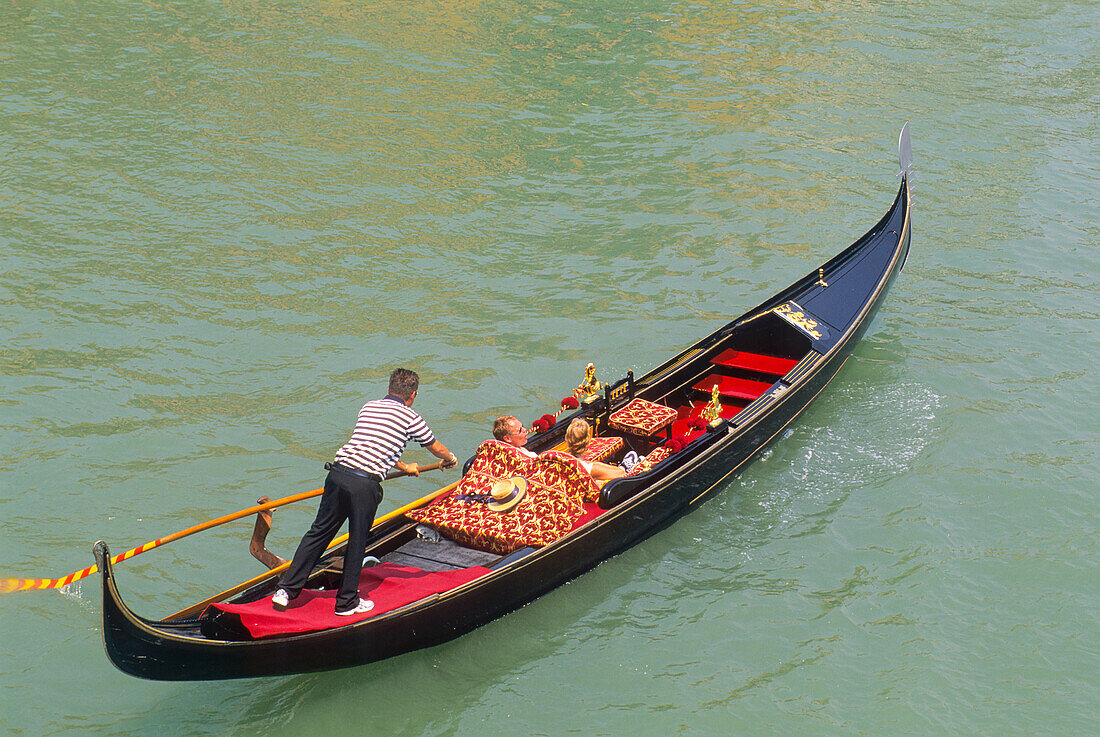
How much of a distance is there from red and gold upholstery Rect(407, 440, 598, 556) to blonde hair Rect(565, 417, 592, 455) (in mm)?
295

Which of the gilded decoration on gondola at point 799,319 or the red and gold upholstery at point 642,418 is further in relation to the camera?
the gilded decoration on gondola at point 799,319

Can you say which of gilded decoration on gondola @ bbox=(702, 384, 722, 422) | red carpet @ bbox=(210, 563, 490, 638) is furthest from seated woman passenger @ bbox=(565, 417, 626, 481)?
red carpet @ bbox=(210, 563, 490, 638)

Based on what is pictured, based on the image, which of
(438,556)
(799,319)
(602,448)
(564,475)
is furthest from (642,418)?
(438,556)

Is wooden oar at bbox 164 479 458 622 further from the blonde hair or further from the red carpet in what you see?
the blonde hair

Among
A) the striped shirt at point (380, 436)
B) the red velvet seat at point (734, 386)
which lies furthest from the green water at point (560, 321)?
the striped shirt at point (380, 436)

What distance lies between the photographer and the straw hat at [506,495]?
518cm

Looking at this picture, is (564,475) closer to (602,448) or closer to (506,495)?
(506,495)

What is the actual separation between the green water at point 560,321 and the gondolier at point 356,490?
1.90 ft

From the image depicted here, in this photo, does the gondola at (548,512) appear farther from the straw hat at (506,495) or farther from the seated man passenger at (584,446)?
the seated man passenger at (584,446)

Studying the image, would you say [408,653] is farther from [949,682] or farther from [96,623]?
[949,682]

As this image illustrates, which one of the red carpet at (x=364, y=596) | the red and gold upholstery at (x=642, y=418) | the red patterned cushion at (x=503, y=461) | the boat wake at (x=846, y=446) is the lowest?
the red carpet at (x=364, y=596)

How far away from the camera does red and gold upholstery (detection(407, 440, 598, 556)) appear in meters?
5.12

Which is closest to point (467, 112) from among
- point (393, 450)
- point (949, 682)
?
point (393, 450)

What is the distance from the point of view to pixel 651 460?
5992 mm
